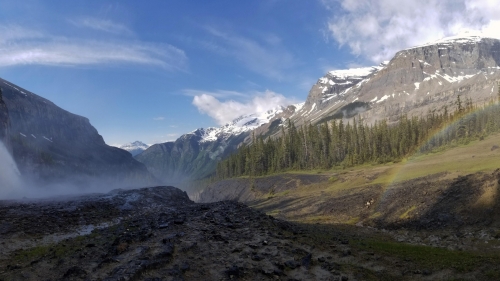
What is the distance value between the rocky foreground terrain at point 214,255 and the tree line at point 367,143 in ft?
300

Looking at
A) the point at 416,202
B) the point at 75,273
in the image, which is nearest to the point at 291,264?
the point at 75,273

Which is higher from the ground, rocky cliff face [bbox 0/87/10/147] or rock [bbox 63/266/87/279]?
rocky cliff face [bbox 0/87/10/147]

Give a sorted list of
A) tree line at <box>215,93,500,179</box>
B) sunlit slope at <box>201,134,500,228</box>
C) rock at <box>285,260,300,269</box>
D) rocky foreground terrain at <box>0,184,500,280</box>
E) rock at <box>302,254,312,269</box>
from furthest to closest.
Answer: tree line at <box>215,93,500,179</box> < sunlit slope at <box>201,134,500,228</box> < rock at <box>302,254,312,269</box> < rock at <box>285,260,300,269</box> < rocky foreground terrain at <box>0,184,500,280</box>

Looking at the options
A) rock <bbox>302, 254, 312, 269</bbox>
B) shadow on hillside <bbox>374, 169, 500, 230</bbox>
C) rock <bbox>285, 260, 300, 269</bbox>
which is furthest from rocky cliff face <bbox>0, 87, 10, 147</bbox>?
shadow on hillside <bbox>374, 169, 500, 230</bbox>

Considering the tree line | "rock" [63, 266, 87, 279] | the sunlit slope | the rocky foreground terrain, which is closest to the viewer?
"rock" [63, 266, 87, 279]

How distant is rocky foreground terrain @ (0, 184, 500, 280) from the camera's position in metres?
17.3

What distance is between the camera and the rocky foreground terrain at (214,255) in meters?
17.3

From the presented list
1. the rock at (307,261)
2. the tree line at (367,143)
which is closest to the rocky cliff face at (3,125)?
the tree line at (367,143)

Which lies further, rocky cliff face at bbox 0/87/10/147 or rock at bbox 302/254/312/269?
rocky cliff face at bbox 0/87/10/147

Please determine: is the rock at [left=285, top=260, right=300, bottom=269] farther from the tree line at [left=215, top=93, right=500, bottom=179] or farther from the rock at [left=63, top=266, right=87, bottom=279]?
the tree line at [left=215, top=93, right=500, bottom=179]

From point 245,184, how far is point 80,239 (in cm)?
A: 10305

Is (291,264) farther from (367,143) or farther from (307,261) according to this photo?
(367,143)

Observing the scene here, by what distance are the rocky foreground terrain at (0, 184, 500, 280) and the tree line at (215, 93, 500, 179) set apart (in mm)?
91541

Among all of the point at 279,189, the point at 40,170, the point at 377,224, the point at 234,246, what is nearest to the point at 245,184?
the point at 279,189
